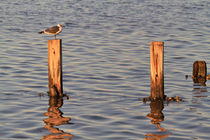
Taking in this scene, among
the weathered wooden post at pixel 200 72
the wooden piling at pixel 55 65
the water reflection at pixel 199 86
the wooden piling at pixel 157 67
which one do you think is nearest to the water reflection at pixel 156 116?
the wooden piling at pixel 157 67

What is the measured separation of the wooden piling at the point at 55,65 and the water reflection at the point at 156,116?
3.12 metres

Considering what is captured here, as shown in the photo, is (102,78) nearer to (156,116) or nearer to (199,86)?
(199,86)

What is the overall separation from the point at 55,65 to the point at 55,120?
213 cm

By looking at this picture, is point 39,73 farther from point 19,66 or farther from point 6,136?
point 6,136

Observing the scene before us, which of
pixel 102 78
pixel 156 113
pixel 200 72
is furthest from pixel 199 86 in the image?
pixel 156 113

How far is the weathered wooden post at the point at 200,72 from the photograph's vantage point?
1939cm

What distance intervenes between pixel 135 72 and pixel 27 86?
5.35 metres

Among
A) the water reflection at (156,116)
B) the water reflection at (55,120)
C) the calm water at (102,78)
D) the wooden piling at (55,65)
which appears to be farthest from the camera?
the wooden piling at (55,65)

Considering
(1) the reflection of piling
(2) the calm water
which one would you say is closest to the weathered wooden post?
(2) the calm water

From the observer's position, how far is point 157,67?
14.8 m

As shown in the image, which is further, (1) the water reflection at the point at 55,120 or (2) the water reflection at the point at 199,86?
(2) the water reflection at the point at 199,86

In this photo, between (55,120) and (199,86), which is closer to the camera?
(55,120)

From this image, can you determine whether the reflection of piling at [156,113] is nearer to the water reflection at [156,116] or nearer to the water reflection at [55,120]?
the water reflection at [156,116]

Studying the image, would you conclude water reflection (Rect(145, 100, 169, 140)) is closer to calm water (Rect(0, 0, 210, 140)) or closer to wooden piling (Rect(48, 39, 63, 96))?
calm water (Rect(0, 0, 210, 140))
